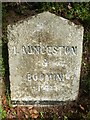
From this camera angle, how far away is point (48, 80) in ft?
13.7

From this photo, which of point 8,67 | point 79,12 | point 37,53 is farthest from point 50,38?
point 79,12

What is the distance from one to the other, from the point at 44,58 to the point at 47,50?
11 centimetres

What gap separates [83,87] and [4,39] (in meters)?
1.25

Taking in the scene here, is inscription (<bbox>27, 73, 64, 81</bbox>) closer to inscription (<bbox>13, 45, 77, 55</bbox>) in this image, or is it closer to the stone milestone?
the stone milestone

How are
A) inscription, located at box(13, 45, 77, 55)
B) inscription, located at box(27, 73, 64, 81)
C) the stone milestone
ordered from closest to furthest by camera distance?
1. the stone milestone
2. inscription, located at box(13, 45, 77, 55)
3. inscription, located at box(27, 73, 64, 81)

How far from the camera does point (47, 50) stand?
394 cm

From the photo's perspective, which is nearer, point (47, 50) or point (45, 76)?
point (47, 50)

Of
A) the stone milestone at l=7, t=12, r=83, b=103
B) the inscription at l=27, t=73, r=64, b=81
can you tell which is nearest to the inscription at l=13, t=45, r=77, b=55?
the stone milestone at l=7, t=12, r=83, b=103

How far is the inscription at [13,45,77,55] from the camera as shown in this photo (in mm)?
3912

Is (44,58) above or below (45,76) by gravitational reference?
above

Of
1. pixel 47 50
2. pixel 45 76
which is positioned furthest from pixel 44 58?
pixel 45 76

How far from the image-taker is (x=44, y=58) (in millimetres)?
3996

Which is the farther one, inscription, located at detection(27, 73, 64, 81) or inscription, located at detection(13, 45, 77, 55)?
inscription, located at detection(27, 73, 64, 81)

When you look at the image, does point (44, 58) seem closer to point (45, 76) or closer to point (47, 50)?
point (47, 50)
